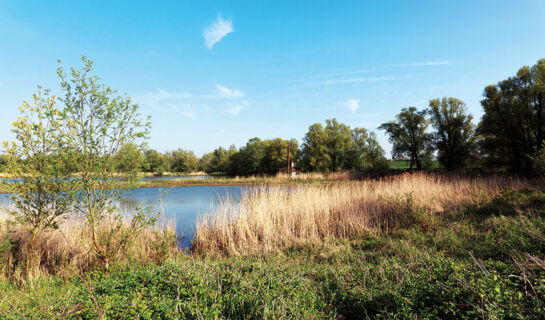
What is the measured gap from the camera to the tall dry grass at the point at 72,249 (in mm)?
4469

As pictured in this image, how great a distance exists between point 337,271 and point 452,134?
70.6 ft

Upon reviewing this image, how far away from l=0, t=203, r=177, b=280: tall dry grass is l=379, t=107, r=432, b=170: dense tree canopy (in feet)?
72.0

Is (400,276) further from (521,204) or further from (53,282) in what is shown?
(521,204)

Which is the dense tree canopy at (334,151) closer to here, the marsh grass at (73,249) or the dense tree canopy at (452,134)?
the dense tree canopy at (452,134)

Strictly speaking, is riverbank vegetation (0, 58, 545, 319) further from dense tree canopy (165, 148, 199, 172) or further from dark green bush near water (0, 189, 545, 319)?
dense tree canopy (165, 148, 199, 172)

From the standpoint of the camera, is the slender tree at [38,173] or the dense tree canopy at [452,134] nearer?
the slender tree at [38,173]

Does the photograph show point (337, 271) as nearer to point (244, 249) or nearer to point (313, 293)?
point (313, 293)

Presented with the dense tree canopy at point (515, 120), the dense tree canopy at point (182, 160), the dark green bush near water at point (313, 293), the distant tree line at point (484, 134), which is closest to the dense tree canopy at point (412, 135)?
the distant tree line at point (484, 134)

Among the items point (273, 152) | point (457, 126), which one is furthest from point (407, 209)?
point (273, 152)

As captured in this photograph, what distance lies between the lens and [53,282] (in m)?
3.95

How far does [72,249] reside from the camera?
17.8 feet

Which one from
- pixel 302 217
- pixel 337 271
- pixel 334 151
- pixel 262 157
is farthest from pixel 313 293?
pixel 262 157

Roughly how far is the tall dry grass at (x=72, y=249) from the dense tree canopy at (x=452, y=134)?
2245 cm

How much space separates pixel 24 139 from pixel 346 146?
3667cm
